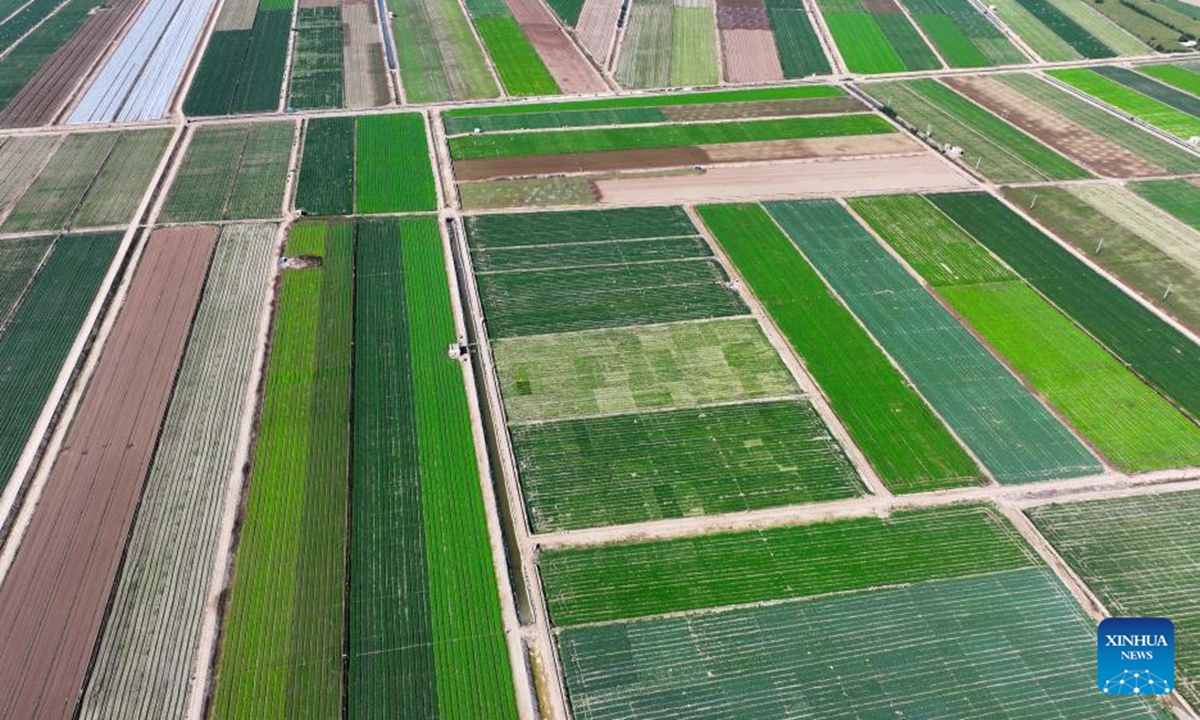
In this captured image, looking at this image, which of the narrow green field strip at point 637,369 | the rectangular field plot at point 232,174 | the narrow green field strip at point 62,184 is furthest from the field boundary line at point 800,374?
the narrow green field strip at point 62,184

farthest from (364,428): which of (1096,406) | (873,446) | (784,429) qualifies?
(1096,406)

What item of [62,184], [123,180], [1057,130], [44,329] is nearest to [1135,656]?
[1057,130]

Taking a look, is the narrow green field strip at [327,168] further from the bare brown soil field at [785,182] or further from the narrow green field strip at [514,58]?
the bare brown soil field at [785,182]

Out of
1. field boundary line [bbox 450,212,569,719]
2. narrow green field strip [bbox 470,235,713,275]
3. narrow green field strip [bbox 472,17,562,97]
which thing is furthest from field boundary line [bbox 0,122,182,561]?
narrow green field strip [bbox 472,17,562,97]

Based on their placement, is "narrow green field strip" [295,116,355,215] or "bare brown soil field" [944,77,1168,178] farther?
"bare brown soil field" [944,77,1168,178]

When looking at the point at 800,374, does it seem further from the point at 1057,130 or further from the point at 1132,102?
the point at 1132,102

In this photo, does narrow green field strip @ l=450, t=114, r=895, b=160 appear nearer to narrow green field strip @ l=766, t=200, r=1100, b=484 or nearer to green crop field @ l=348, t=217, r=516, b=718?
narrow green field strip @ l=766, t=200, r=1100, b=484
